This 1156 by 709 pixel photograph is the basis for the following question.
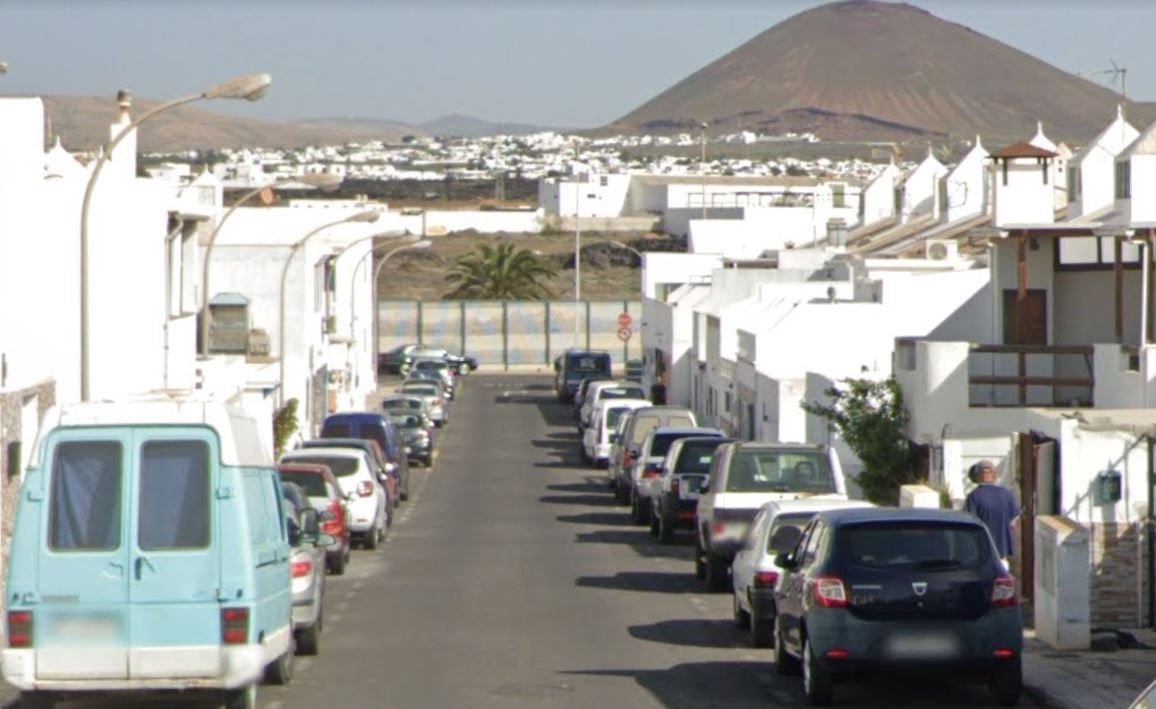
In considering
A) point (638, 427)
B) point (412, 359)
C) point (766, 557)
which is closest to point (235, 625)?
point (766, 557)

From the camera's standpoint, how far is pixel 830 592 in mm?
16250

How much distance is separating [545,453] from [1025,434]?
3711cm

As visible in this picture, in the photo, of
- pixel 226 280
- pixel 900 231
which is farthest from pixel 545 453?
pixel 900 231

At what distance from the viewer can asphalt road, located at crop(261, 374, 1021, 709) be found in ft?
57.4

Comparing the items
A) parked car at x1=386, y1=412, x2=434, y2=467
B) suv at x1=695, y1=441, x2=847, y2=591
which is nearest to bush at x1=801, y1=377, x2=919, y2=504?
suv at x1=695, y1=441, x2=847, y2=591

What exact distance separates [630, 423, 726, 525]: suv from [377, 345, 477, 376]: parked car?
5027 cm

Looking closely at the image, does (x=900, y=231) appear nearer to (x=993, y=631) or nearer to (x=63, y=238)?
(x=63, y=238)

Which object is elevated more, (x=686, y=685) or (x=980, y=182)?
(x=980, y=182)

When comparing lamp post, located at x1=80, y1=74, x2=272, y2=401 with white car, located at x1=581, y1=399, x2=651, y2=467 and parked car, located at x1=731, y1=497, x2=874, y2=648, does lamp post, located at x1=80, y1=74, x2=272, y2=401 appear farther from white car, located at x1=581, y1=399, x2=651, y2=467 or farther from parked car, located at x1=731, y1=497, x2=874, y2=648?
white car, located at x1=581, y1=399, x2=651, y2=467

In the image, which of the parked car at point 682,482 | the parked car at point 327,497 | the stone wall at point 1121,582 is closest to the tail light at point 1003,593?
the stone wall at point 1121,582

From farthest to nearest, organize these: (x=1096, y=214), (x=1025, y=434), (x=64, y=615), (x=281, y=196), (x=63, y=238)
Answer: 1. (x=281, y=196)
2. (x=1096, y=214)
3. (x=63, y=238)
4. (x=1025, y=434)
5. (x=64, y=615)

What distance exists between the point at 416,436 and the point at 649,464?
60.1 ft

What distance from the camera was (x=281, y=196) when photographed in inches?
6275

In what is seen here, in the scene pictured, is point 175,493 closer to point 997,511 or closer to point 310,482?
point 997,511
